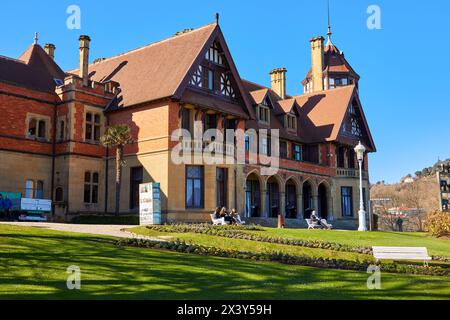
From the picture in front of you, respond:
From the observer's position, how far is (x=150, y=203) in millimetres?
25328

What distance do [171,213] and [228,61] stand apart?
11000mm

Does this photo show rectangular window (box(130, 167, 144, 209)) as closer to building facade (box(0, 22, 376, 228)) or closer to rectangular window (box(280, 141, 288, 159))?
building facade (box(0, 22, 376, 228))

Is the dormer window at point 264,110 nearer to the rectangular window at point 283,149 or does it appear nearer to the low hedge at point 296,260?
the rectangular window at point 283,149

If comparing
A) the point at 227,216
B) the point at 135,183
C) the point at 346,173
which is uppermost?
the point at 346,173

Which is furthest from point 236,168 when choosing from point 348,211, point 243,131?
point 348,211

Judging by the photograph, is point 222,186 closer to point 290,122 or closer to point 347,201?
point 290,122

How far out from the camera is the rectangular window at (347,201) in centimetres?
4331

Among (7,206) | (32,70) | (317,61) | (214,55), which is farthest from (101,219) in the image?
(317,61)

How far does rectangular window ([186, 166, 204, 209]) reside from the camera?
29516 mm

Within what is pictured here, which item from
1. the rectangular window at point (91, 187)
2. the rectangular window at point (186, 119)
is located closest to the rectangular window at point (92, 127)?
the rectangular window at point (91, 187)

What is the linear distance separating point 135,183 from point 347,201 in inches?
817

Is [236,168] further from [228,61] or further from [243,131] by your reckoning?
[228,61]

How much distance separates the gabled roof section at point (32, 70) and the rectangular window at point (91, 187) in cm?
610
